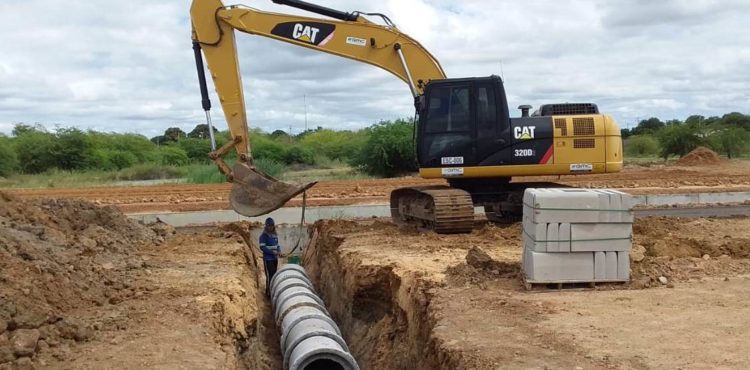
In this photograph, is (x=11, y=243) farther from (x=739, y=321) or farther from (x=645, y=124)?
(x=645, y=124)

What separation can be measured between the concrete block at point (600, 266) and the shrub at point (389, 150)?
25716 millimetres

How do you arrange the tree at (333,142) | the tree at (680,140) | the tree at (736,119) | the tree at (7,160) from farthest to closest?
the tree at (736,119)
the tree at (333,142)
the tree at (680,140)
the tree at (7,160)

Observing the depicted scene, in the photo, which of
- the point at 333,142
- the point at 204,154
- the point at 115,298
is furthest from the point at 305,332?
the point at 333,142

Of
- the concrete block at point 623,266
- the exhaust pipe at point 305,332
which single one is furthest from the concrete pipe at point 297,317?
the concrete block at point 623,266

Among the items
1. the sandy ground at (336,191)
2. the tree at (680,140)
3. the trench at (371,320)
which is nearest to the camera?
the trench at (371,320)

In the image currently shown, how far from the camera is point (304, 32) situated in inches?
515

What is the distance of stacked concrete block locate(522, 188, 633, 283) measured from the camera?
27.3 ft

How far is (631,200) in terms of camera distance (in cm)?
847

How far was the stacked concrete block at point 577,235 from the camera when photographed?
8.33 m

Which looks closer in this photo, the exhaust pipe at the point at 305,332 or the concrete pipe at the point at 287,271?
the exhaust pipe at the point at 305,332

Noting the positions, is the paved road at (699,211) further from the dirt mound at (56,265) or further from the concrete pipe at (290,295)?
the dirt mound at (56,265)

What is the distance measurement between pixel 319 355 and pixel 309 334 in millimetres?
618

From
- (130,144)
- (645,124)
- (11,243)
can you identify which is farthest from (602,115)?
(645,124)

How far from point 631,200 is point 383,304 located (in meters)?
3.88
